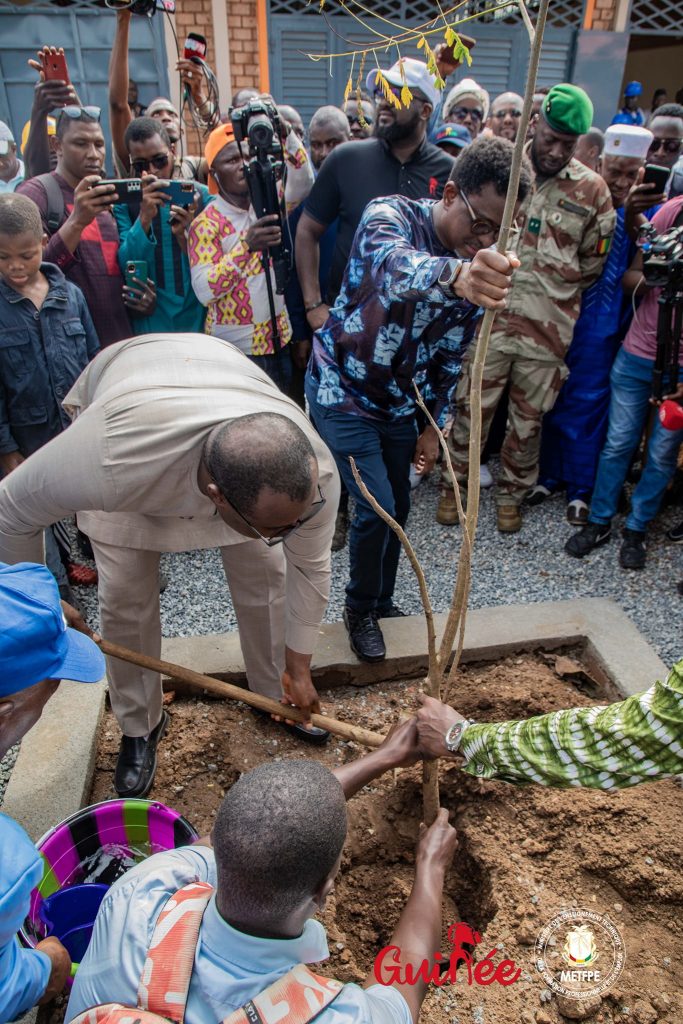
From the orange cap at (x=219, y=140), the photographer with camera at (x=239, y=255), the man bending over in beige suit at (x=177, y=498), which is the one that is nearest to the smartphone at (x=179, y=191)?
the photographer with camera at (x=239, y=255)

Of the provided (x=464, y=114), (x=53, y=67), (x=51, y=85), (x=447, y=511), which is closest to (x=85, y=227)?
(x=51, y=85)

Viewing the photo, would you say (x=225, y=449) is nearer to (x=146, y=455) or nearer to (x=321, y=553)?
(x=146, y=455)

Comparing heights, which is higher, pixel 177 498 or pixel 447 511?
pixel 177 498

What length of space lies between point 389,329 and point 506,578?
5.80 ft

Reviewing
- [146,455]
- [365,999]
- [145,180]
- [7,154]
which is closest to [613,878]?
[365,999]

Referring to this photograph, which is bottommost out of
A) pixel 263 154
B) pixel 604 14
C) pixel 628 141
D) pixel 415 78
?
pixel 263 154

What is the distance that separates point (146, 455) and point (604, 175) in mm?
3436

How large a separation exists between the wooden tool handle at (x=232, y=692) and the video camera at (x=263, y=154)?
2.09 metres

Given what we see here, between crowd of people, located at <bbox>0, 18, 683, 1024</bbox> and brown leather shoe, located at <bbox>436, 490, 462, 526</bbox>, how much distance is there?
0.06ft

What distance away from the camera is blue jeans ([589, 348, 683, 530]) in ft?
13.0

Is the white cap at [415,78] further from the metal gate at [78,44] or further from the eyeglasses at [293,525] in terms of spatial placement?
the metal gate at [78,44]

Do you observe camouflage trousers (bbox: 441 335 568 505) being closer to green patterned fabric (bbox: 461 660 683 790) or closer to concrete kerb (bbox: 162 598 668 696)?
concrete kerb (bbox: 162 598 668 696)

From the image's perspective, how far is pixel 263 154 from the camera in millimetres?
3512

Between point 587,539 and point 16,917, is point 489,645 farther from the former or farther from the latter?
point 16,917
